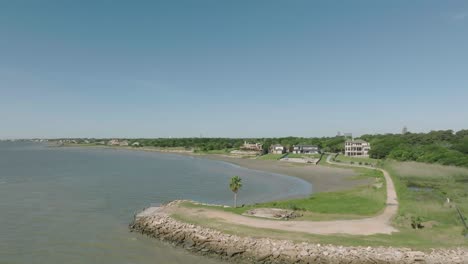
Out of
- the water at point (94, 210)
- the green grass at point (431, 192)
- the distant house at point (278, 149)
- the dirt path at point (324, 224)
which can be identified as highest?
the distant house at point (278, 149)

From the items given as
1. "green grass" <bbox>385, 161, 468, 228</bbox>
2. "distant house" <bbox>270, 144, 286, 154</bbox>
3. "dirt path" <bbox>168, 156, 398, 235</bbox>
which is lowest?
"dirt path" <bbox>168, 156, 398, 235</bbox>

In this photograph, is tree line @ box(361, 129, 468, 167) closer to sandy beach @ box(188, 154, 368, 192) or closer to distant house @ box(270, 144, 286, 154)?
sandy beach @ box(188, 154, 368, 192)

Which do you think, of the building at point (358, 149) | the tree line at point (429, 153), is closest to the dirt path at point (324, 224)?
the tree line at point (429, 153)

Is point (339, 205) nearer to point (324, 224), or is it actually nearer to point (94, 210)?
point (324, 224)

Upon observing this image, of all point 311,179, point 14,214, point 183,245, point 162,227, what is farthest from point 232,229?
point 311,179

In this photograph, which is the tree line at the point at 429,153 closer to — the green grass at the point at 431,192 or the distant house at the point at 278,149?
the green grass at the point at 431,192

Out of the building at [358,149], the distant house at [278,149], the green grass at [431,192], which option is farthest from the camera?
the distant house at [278,149]

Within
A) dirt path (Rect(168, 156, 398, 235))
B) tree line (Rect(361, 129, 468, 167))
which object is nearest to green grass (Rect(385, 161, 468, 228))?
dirt path (Rect(168, 156, 398, 235))

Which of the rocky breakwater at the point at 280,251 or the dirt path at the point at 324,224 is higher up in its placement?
the dirt path at the point at 324,224

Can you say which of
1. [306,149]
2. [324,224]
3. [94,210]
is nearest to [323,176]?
[324,224]
